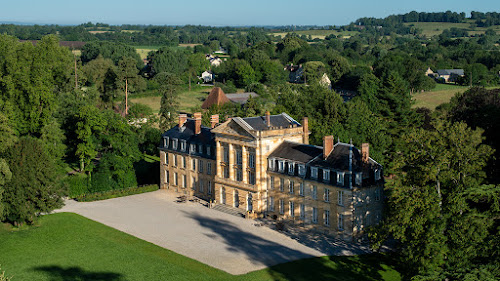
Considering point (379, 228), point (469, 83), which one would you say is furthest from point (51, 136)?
point (469, 83)

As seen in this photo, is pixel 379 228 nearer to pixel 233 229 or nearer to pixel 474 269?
pixel 474 269

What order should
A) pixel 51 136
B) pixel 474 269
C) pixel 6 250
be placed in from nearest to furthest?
pixel 474 269 < pixel 6 250 < pixel 51 136

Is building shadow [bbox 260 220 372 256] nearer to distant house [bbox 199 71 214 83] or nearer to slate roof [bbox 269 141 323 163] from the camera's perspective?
slate roof [bbox 269 141 323 163]

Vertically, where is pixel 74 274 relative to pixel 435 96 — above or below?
below

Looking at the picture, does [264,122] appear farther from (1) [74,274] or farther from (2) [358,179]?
(1) [74,274]

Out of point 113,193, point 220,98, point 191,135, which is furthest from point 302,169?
point 220,98
